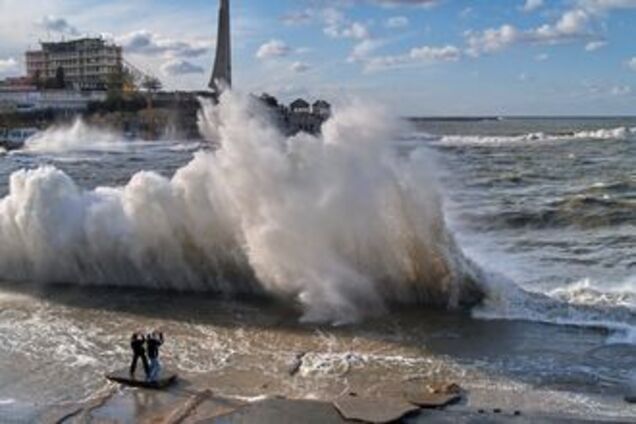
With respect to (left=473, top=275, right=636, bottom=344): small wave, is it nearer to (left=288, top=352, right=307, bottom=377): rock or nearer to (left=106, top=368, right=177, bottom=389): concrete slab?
(left=288, top=352, right=307, bottom=377): rock

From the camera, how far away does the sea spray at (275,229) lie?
19891mm

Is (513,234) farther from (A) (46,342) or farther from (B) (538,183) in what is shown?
(B) (538,183)

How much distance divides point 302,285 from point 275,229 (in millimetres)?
1558

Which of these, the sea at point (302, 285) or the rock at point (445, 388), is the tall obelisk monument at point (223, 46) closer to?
the sea at point (302, 285)

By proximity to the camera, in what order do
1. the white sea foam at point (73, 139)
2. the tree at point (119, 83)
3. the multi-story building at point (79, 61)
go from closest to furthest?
1. the white sea foam at point (73, 139)
2. the tree at point (119, 83)
3. the multi-story building at point (79, 61)

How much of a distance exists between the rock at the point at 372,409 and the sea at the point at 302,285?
699 millimetres

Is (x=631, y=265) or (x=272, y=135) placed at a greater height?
(x=272, y=135)

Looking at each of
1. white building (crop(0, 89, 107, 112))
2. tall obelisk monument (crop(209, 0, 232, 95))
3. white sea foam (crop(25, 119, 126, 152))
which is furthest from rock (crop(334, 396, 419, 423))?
white building (crop(0, 89, 107, 112))

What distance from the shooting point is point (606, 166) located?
6425 cm

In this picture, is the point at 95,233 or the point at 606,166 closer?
the point at 95,233

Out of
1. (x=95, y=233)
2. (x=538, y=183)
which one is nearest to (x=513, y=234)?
(x=95, y=233)

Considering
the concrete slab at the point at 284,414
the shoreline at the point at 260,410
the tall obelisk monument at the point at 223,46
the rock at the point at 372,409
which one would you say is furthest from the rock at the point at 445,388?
the tall obelisk monument at the point at 223,46

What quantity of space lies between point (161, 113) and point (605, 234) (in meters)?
113

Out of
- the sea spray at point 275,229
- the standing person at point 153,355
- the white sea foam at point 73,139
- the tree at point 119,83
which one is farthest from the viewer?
the tree at point 119,83
